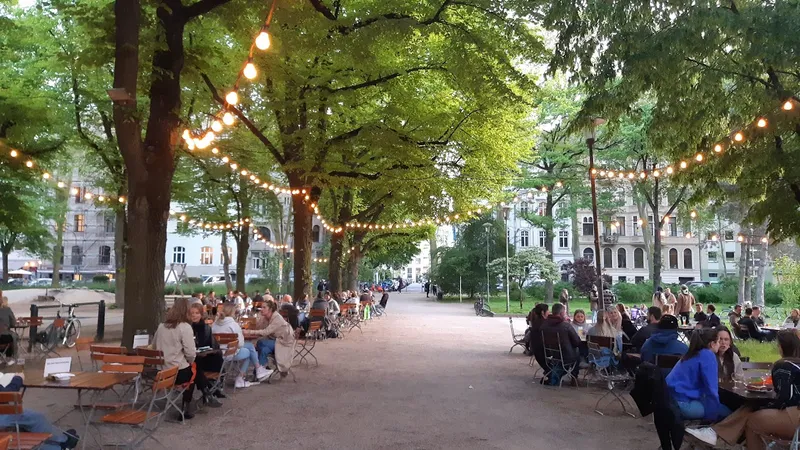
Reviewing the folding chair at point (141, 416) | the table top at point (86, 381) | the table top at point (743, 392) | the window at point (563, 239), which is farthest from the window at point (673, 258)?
the table top at point (86, 381)

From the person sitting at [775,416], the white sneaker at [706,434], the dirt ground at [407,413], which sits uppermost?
the person sitting at [775,416]

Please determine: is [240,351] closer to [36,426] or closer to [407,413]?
[407,413]

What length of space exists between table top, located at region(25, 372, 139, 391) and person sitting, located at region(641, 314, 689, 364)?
20.8ft

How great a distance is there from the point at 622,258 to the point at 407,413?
5927cm

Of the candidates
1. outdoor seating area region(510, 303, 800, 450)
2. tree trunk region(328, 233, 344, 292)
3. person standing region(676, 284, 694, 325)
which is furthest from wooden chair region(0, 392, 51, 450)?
tree trunk region(328, 233, 344, 292)

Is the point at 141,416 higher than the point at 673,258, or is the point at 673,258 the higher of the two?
the point at 673,258

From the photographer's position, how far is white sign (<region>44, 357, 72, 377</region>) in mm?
6070

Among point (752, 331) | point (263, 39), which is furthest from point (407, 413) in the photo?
point (752, 331)

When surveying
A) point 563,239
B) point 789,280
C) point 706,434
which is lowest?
point 706,434

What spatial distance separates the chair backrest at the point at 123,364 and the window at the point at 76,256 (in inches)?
2624

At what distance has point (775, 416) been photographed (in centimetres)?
538

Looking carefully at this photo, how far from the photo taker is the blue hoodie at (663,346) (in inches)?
314

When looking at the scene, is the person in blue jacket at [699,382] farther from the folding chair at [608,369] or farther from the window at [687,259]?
the window at [687,259]

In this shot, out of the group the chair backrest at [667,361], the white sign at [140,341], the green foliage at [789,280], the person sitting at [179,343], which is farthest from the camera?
the green foliage at [789,280]
